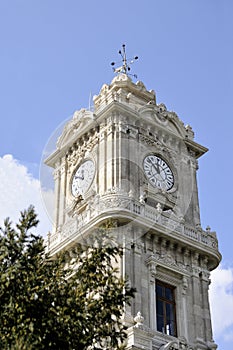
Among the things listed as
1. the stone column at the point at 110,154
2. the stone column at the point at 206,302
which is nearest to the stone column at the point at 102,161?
the stone column at the point at 110,154

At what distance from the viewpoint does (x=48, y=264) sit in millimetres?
22391

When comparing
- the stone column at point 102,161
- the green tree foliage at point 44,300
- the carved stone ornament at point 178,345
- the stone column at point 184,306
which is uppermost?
the stone column at point 102,161

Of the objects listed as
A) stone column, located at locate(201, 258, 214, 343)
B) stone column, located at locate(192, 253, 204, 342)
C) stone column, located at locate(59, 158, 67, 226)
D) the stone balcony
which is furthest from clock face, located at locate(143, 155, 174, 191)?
stone column, located at locate(59, 158, 67, 226)

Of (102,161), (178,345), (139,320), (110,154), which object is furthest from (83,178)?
(178,345)

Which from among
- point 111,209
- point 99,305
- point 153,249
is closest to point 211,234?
point 153,249

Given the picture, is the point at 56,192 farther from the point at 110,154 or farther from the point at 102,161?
the point at 110,154

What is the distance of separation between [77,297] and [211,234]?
20.1 m

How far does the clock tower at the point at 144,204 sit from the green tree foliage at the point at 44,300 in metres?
10.3

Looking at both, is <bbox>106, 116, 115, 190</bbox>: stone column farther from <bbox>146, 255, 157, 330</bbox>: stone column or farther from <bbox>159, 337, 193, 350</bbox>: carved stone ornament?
<bbox>159, 337, 193, 350</bbox>: carved stone ornament

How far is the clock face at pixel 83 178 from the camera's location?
134 ft

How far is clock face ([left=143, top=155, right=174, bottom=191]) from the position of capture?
4066 cm

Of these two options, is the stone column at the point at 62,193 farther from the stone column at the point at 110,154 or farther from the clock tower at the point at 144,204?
the stone column at the point at 110,154

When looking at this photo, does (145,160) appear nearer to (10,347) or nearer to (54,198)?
(54,198)

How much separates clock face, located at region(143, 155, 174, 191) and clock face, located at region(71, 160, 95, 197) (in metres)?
3.03
